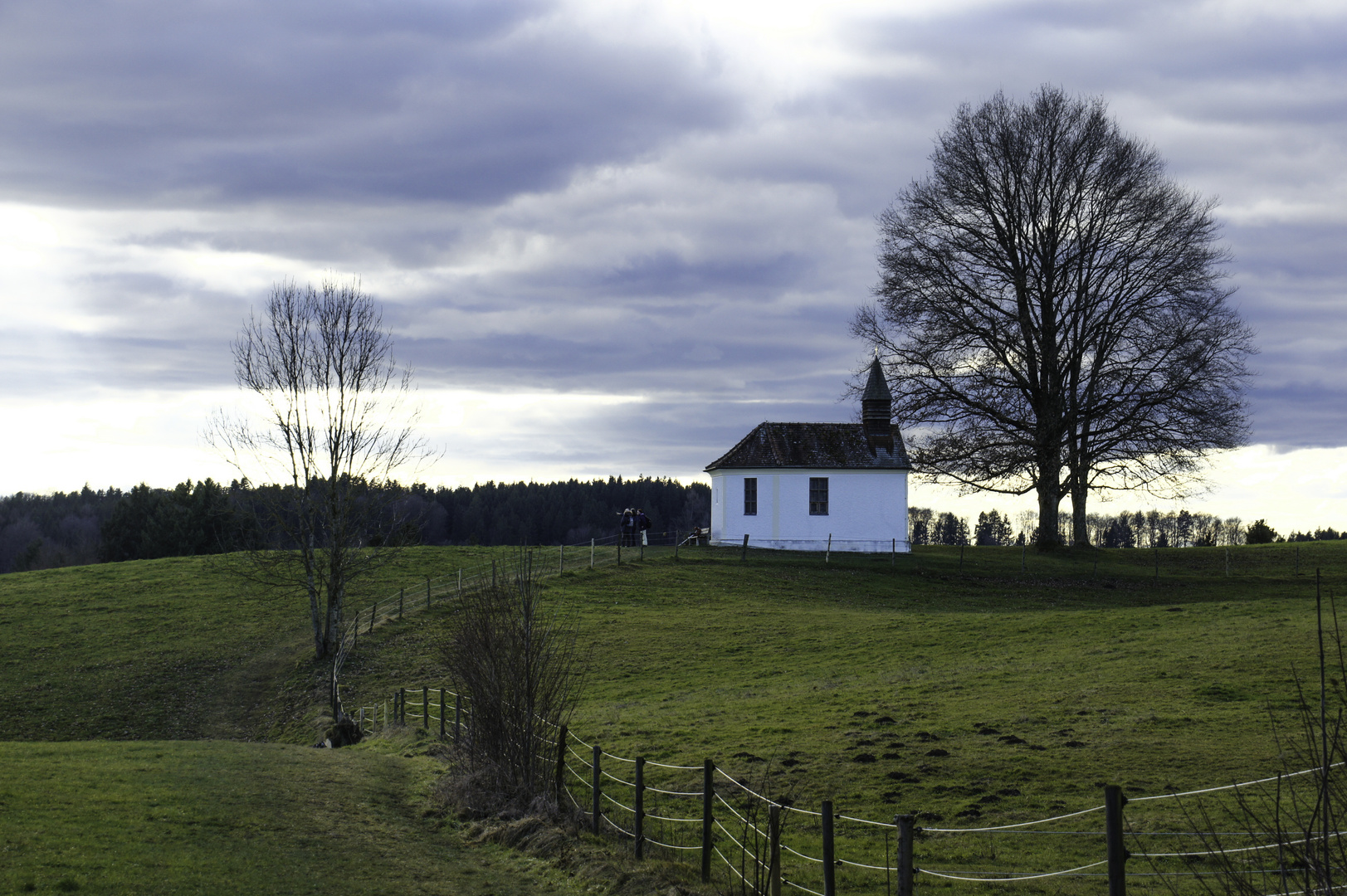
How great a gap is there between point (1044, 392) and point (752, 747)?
31594 mm

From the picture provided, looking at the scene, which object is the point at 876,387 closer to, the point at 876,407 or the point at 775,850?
the point at 876,407

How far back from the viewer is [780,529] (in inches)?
1790

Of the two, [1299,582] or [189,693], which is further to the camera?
[1299,582]

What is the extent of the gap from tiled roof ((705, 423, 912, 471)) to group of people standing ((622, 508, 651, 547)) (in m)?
3.76

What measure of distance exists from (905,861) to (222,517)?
65312 millimetres

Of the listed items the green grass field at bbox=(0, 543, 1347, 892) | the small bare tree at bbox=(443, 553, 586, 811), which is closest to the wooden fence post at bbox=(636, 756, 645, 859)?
the green grass field at bbox=(0, 543, 1347, 892)

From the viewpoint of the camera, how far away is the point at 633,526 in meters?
47.6

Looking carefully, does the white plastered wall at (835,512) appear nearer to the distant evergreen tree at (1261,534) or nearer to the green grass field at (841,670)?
the green grass field at (841,670)

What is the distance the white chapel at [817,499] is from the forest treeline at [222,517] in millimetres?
26598

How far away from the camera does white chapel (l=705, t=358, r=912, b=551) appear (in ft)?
149

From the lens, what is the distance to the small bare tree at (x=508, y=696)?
46.3ft

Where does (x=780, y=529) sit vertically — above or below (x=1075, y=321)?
below

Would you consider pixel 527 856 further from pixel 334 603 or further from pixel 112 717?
pixel 334 603

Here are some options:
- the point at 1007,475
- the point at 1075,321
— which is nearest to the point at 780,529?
the point at 1007,475
